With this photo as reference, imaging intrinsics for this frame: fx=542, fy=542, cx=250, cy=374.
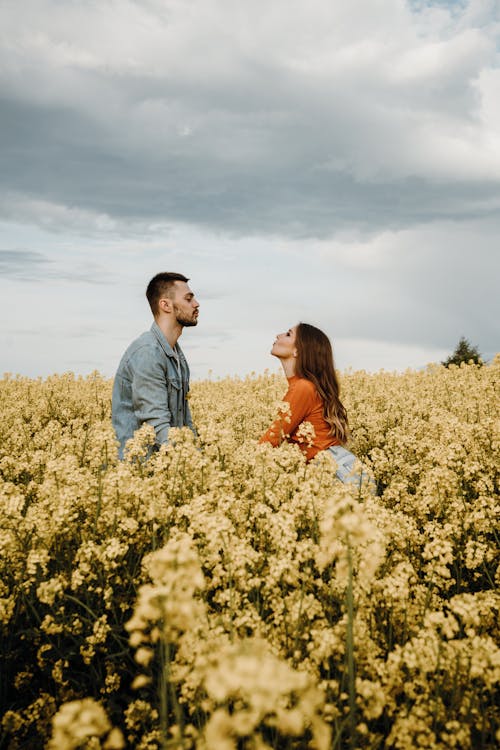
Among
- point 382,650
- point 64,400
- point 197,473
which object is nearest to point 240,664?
point 382,650

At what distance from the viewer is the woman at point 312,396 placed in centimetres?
570

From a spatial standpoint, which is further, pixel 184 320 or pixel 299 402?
pixel 184 320

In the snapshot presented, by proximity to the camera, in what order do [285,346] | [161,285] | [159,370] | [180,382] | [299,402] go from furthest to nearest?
[285,346], [161,285], [180,382], [299,402], [159,370]

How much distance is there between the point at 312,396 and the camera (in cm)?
592

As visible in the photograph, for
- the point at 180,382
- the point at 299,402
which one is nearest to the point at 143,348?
the point at 180,382

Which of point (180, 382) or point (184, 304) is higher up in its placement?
point (184, 304)

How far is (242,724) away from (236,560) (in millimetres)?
1382

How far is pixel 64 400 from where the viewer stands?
1056cm

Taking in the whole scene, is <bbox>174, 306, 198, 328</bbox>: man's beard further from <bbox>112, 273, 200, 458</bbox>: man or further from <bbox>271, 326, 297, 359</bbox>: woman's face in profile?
<bbox>271, 326, 297, 359</bbox>: woman's face in profile

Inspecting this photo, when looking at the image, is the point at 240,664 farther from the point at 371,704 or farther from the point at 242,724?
the point at 371,704

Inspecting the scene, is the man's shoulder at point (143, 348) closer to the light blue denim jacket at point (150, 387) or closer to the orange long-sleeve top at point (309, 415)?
the light blue denim jacket at point (150, 387)

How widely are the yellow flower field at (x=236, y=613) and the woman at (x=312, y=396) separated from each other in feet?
3.57

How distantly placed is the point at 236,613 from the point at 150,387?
3269 mm

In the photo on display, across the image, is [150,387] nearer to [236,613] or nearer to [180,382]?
[180,382]
